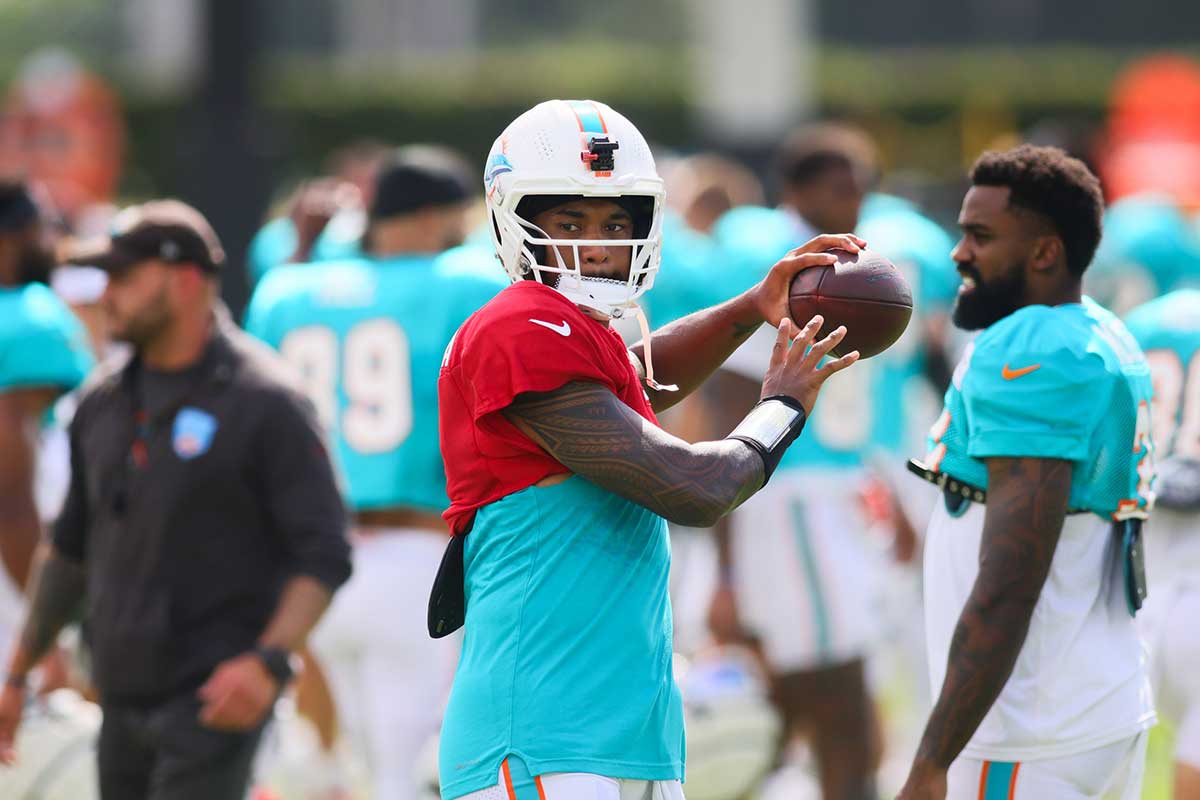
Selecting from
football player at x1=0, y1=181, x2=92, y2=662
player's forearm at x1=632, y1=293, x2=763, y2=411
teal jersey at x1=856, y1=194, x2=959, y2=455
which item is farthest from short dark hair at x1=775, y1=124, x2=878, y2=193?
player's forearm at x1=632, y1=293, x2=763, y2=411

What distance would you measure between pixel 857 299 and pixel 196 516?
2114mm

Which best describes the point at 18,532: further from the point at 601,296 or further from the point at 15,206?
the point at 601,296

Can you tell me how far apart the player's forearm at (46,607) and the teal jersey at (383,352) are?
1324 mm

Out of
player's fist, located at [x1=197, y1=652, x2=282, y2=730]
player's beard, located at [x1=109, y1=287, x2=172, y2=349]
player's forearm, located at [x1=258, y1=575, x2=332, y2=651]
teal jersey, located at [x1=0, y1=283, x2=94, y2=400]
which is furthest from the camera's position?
teal jersey, located at [x1=0, y1=283, x2=94, y2=400]

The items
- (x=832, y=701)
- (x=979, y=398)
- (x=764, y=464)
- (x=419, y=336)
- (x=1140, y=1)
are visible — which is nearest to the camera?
(x=764, y=464)

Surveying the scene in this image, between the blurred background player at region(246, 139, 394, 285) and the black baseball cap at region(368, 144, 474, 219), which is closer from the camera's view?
the black baseball cap at region(368, 144, 474, 219)

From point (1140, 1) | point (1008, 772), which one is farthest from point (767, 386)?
point (1140, 1)

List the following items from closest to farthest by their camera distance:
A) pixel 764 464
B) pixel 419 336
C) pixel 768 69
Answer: pixel 764 464
pixel 419 336
pixel 768 69

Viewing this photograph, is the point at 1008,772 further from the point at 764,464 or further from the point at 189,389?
the point at 189,389

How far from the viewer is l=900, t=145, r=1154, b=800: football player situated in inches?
153

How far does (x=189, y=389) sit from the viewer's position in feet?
17.1

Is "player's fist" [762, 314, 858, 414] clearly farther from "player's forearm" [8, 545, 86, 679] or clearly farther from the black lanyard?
"player's forearm" [8, 545, 86, 679]

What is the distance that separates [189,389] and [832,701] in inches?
112

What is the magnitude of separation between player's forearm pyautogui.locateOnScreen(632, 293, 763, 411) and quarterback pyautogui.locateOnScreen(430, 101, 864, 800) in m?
0.33
